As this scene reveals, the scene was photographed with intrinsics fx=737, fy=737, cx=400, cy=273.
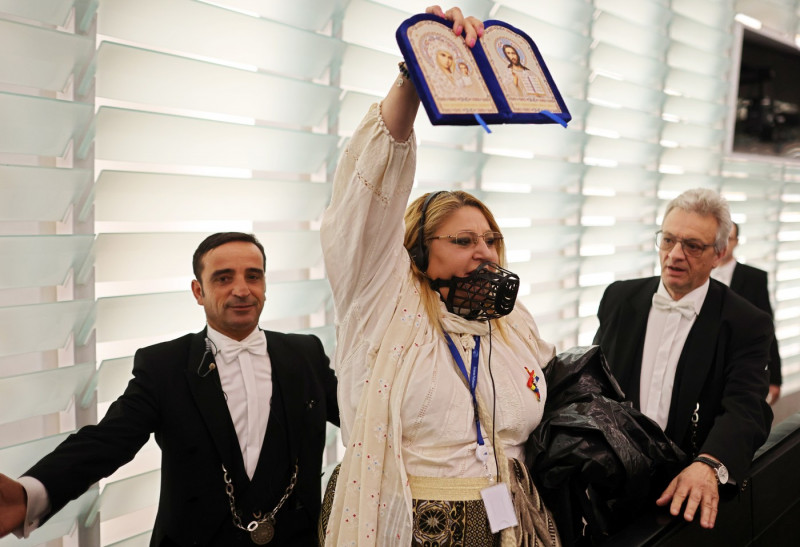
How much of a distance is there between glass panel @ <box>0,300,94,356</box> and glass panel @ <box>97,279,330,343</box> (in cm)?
5

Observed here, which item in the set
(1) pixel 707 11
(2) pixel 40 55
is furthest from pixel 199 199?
(1) pixel 707 11

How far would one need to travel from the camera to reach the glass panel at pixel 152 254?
1.91 metres

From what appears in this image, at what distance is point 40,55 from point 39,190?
12.4 inches

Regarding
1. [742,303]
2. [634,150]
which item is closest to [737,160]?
[634,150]

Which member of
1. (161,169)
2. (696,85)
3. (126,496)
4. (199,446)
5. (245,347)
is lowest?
(126,496)

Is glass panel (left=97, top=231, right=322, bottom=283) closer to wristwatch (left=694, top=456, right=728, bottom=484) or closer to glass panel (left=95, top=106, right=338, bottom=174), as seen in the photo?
glass panel (left=95, top=106, right=338, bottom=174)

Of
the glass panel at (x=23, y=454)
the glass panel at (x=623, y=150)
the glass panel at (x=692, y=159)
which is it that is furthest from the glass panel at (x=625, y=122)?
the glass panel at (x=23, y=454)

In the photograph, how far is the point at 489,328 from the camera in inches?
76.8

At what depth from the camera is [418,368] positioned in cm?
178

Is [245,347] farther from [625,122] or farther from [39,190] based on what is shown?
[625,122]

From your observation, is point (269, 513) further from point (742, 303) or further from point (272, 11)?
point (742, 303)

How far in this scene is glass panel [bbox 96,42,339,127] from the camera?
1.87 m

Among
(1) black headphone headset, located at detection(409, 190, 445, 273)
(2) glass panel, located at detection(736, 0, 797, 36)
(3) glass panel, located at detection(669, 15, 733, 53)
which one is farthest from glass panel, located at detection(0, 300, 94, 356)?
(2) glass panel, located at detection(736, 0, 797, 36)

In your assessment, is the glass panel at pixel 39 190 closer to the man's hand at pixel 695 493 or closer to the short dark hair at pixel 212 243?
the short dark hair at pixel 212 243
